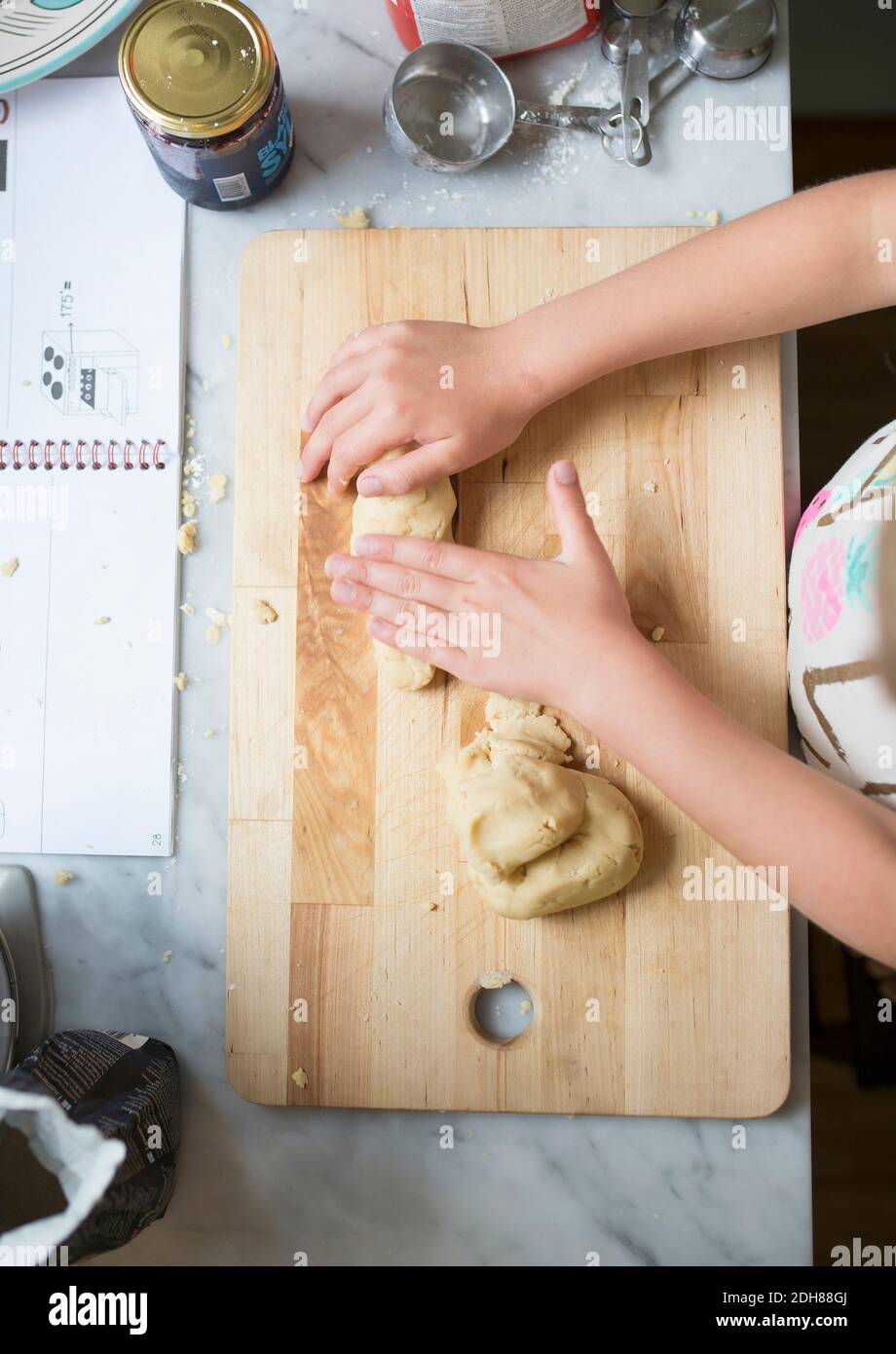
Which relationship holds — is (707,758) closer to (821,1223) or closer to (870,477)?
(870,477)

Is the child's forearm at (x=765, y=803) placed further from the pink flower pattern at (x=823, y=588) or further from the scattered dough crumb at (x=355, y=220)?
the scattered dough crumb at (x=355, y=220)

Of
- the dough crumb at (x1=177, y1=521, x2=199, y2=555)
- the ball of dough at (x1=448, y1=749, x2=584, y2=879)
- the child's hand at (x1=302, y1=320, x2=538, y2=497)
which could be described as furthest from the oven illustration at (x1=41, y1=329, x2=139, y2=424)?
the ball of dough at (x1=448, y1=749, x2=584, y2=879)

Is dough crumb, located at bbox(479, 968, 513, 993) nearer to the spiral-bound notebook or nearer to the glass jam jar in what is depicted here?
the spiral-bound notebook

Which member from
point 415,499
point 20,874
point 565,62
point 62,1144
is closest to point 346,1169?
point 62,1144

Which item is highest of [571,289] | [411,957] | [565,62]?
[565,62]

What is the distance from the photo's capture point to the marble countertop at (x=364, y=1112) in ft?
2.74

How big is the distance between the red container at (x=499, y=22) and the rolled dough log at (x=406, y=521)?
377mm

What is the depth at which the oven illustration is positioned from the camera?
0.87m

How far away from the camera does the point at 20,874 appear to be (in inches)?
33.6

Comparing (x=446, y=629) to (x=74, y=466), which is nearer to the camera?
(x=446, y=629)

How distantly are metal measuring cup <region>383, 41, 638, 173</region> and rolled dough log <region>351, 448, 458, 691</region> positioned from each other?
11.9 inches

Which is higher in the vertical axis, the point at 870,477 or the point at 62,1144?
the point at 870,477

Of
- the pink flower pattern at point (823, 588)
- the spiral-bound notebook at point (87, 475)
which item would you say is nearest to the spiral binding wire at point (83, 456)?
the spiral-bound notebook at point (87, 475)

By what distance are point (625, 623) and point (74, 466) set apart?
53 cm
